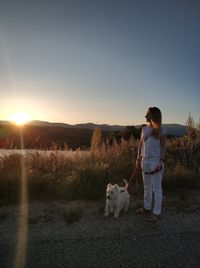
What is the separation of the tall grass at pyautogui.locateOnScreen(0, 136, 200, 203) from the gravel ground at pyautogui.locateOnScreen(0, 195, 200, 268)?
2.06 ft

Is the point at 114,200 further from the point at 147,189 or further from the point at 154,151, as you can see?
the point at 154,151

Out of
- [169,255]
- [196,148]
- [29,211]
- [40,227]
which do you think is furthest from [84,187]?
[196,148]

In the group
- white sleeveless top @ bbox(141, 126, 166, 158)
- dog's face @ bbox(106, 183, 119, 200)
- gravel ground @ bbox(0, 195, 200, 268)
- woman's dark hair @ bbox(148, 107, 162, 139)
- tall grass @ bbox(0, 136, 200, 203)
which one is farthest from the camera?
tall grass @ bbox(0, 136, 200, 203)

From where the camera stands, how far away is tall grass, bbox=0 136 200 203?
846cm

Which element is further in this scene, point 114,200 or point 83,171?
point 83,171

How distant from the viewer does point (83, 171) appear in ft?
30.6

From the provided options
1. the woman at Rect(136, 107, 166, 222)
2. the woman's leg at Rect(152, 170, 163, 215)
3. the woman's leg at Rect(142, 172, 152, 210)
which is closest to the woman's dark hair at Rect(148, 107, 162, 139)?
the woman at Rect(136, 107, 166, 222)

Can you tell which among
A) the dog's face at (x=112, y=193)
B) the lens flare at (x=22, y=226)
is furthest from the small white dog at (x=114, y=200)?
the lens flare at (x=22, y=226)

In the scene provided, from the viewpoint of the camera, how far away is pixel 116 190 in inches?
279

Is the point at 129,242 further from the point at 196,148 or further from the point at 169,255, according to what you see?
the point at 196,148

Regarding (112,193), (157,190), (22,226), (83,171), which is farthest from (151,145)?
(83,171)

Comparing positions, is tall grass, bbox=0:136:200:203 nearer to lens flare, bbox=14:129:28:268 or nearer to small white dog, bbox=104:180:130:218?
lens flare, bbox=14:129:28:268

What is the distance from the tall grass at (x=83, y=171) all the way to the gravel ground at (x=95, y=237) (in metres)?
0.63

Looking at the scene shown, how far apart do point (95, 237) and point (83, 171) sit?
3.40 m
